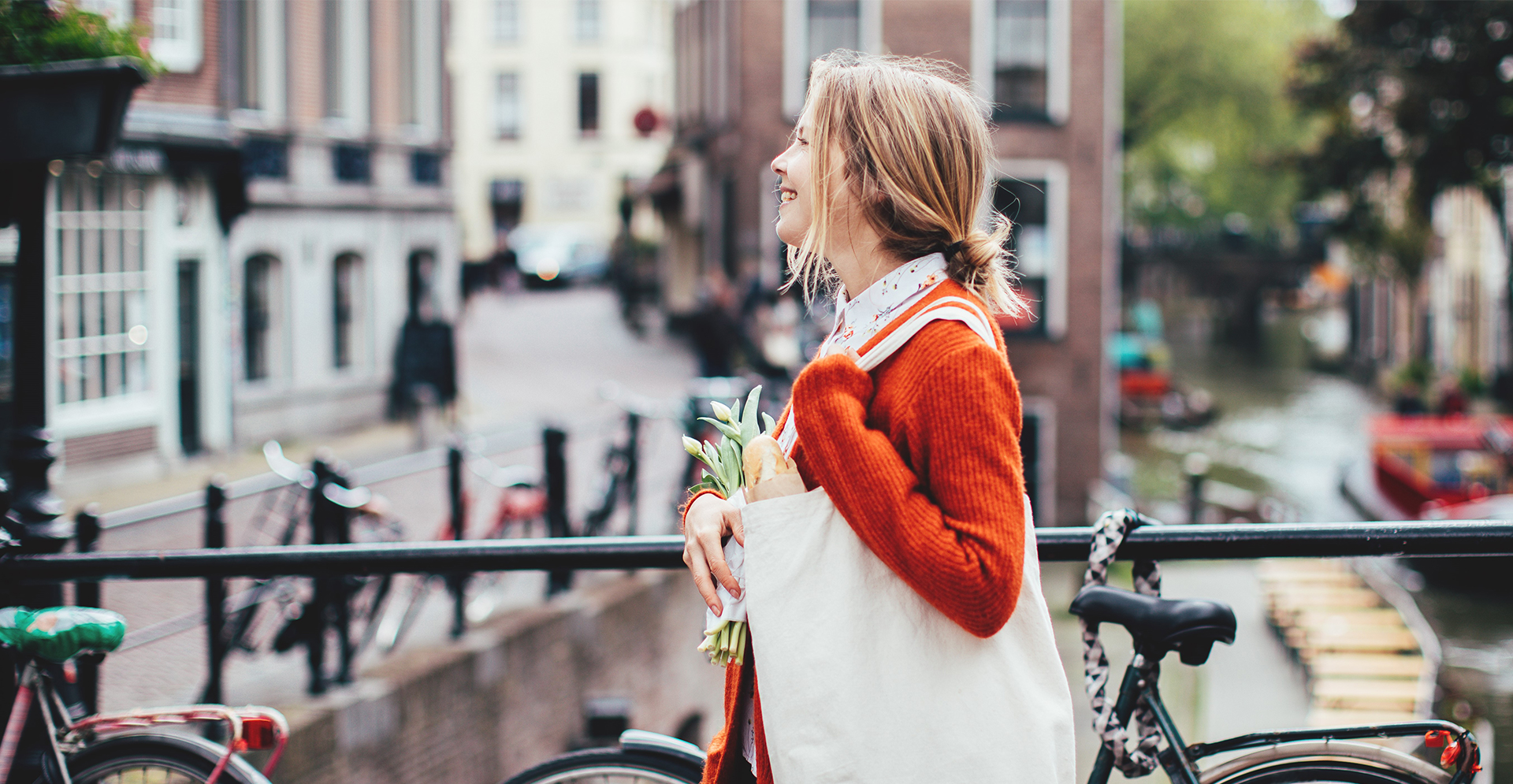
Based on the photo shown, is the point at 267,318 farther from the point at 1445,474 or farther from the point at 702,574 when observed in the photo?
the point at 1445,474

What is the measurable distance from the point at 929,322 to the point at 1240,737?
1.04m

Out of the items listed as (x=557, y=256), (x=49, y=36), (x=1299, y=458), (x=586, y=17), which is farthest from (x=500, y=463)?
(x=586, y=17)

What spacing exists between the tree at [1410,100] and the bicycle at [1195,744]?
22458mm

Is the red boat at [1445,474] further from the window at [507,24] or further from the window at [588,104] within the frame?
the window at [507,24]

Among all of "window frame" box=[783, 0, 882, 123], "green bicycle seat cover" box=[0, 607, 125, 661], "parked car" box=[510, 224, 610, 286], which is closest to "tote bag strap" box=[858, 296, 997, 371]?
"green bicycle seat cover" box=[0, 607, 125, 661]

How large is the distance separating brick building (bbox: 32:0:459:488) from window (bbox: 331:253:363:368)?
2 cm

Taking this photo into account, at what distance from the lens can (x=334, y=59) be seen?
16.3 metres

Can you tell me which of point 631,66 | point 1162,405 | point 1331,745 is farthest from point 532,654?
point 631,66

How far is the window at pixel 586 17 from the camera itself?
41.9 m

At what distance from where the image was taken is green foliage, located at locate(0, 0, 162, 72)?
3.28 metres

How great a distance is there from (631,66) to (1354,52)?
78.7 ft

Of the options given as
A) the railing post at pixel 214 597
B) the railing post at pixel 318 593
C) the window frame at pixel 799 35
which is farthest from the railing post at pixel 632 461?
the window frame at pixel 799 35

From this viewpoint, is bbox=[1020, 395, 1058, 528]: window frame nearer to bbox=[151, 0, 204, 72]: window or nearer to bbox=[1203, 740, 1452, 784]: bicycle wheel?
bbox=[151, 0, 204, 72]: window

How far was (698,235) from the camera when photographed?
2711 cm
